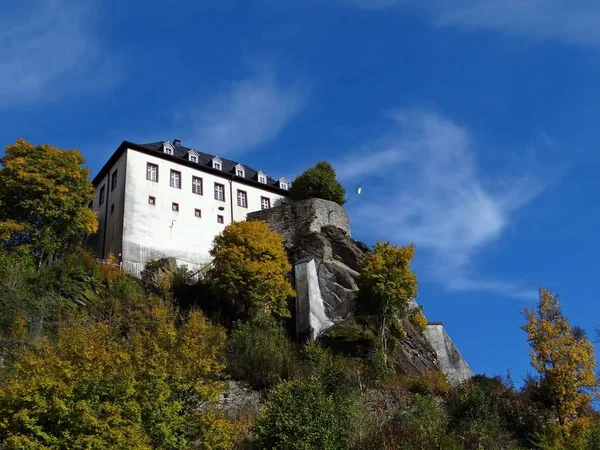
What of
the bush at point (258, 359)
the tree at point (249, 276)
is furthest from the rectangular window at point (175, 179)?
the bush at point (258, 359)

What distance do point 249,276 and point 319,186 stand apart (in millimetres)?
14177

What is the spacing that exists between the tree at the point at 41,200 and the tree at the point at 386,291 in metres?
15.5

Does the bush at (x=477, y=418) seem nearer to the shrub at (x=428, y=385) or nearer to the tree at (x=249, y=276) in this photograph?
the shrub at (x=428, y=385)

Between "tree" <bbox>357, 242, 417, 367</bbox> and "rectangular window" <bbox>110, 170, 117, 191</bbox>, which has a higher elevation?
"rectangular window" <bbox>110, 170, 117, 191</bbox>

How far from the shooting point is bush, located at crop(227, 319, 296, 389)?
99.6ft

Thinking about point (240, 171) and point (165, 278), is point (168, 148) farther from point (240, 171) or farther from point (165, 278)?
point (165, 278)

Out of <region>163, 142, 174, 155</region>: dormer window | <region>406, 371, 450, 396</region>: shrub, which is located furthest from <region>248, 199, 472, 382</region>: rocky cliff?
<region>163, 142, 174, 155</region>: dormer window

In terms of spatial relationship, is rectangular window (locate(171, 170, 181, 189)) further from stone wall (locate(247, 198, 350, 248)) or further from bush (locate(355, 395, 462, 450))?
bush (locate(355, 395, 462, 450))

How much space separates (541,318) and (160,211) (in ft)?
77.9

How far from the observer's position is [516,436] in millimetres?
30172

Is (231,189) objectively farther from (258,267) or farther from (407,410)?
(407,410)

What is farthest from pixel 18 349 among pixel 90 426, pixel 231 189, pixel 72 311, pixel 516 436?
pixel 231 189

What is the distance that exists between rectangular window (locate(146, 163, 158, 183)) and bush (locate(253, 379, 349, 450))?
2524 cm

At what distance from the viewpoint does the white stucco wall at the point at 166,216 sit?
43.8 metres
